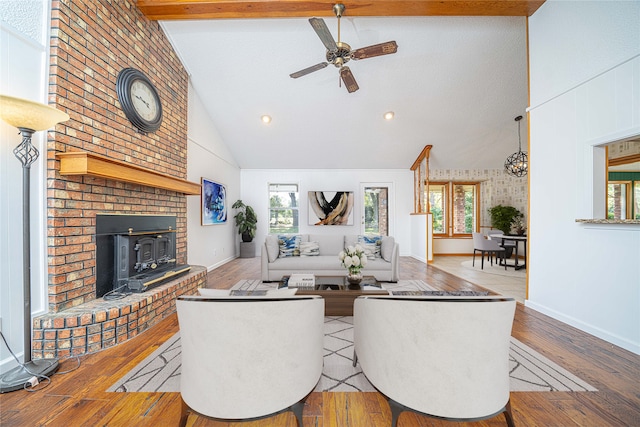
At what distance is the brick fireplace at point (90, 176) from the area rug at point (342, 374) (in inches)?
21.7

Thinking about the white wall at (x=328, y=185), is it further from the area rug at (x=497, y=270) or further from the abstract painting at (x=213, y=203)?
the area rug at (x=497, y=270)

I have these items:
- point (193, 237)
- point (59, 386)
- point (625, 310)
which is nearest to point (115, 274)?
point (59, 386)

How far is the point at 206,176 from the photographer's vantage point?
491cm

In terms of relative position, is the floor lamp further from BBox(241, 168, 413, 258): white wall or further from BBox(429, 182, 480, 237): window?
BBox(429, 182, 480, 237): window

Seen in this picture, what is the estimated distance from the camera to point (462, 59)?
12.9ft

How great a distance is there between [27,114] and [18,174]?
1.86 ft

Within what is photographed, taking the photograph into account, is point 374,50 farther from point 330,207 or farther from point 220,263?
point 220,263

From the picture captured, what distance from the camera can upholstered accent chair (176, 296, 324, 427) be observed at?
108 cm

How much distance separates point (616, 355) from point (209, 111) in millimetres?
6073

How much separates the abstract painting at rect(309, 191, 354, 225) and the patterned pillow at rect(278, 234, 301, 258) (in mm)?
2592

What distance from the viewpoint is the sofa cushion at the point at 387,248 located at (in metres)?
4.06

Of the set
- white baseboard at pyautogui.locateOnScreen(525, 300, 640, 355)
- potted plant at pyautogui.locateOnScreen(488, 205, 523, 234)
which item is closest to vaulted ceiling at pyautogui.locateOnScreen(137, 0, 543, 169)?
potted plant at pyautogui.locateOnScreen(488, 205, 523, 234)

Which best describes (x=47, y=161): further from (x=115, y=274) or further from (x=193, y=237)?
(x=193, y=237)

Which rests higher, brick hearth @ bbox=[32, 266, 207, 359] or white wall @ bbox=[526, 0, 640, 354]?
white wall @ bbox=[526, 0, 640, 354]
